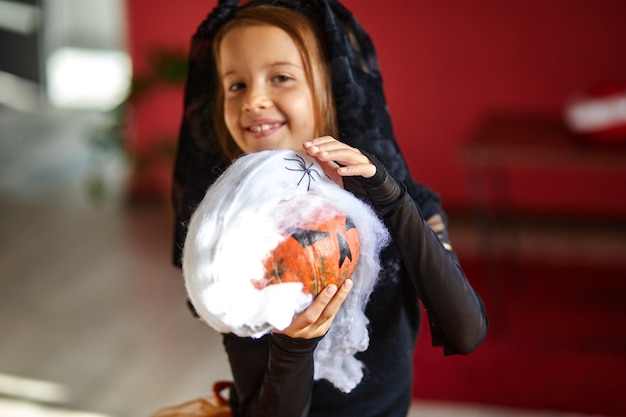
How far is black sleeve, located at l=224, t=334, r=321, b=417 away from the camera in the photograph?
1192 mm

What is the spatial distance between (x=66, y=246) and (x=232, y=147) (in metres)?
3.65

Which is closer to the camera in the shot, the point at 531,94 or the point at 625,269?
the point at 625,269

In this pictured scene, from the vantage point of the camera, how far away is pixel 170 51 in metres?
4.77

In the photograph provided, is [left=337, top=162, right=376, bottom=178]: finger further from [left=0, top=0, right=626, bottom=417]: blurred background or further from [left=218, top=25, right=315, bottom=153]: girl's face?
[left=0, top=0, right=626, bottom=417]: blurred background

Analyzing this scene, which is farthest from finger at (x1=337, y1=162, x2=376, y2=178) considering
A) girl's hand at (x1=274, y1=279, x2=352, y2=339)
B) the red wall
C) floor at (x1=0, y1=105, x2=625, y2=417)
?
the red wall

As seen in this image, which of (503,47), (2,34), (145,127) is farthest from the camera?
(2,34)

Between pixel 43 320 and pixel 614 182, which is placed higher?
pixel 614 182

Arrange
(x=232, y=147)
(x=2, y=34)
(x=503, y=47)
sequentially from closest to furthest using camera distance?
1. (x=232, y=147)
2. (x=503, y=47)
3. (x=2, y=34)

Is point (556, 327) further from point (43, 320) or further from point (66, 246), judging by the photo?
point (66, 246)

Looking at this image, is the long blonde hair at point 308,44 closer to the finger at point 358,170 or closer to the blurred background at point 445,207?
the finger at point 358,170

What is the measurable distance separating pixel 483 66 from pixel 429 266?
3712 millimetres

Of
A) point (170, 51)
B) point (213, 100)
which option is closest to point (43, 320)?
point (170, 51)

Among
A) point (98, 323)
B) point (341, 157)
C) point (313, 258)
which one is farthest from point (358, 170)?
point (98, 323)

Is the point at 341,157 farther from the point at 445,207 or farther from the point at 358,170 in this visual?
the point at 445,207
